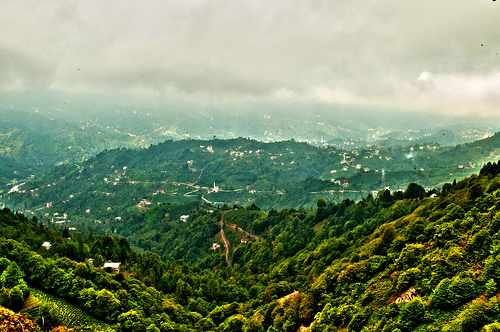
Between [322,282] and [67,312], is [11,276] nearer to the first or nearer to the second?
[67,312]

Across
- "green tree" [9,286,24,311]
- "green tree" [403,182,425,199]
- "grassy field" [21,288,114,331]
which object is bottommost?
"grassy field" [21,288,114,331]

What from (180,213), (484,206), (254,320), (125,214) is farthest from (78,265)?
(125,214)

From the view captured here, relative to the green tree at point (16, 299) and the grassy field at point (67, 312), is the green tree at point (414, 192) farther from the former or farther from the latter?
the green tree at point (16, 299)

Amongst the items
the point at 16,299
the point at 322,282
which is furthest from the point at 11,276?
the point at 322,282

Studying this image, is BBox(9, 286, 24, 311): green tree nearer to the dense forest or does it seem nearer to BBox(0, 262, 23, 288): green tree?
the dense forest

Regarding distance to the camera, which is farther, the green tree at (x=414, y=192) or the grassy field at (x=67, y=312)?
the green tree at (x=414, y=192)

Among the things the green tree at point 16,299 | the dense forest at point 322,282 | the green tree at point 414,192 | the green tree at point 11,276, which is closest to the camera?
the dense forest at point 322,282

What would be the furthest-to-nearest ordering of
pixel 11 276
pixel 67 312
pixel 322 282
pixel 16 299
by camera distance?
pixel 322 282 → pixel 67 312 → pixel 11 276 → pixel 16 299

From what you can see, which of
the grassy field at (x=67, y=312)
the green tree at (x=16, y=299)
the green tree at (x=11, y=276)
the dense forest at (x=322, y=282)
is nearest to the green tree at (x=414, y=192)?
the dense forest at (x=322, y=282)

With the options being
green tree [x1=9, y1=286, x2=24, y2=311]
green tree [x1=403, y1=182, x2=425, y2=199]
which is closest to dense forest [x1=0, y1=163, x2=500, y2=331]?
green tree [x1=9, y1=286, x2=24, y2=311]
